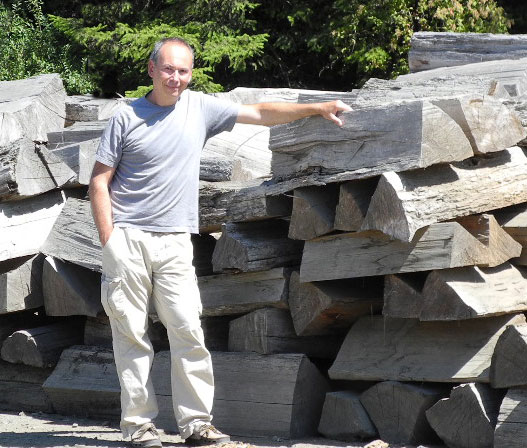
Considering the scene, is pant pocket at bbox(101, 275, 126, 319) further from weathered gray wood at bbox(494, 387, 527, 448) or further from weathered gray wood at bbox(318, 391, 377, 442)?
weathered gray wood at bbox(494, 387, 527, 448)

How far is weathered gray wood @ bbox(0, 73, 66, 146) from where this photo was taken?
265 inches

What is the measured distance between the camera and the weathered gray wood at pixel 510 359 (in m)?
4.84

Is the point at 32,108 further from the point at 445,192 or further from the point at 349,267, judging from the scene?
the point at 445,192

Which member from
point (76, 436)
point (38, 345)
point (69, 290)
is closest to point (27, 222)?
point (69, 290)

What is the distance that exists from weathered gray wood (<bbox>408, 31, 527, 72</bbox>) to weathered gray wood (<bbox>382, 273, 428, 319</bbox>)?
2110mm

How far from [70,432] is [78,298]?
0.86 metres

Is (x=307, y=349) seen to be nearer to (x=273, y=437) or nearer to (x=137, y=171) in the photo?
(x=273, y=437)

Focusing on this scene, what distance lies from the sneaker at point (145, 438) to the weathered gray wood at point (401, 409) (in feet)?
3.70

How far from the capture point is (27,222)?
6.45 m

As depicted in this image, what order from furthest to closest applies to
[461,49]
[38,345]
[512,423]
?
1. [461,49]
2. [38,345]
3. [512,423]

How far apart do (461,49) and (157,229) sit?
2.90 metres

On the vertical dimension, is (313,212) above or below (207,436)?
above

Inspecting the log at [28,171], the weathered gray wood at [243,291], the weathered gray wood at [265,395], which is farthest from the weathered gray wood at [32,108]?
the weathered gray wood at [265,395]

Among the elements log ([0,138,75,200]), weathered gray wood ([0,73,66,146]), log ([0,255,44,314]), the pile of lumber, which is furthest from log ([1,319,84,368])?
weathered gray wood ([0,73,66,146])
